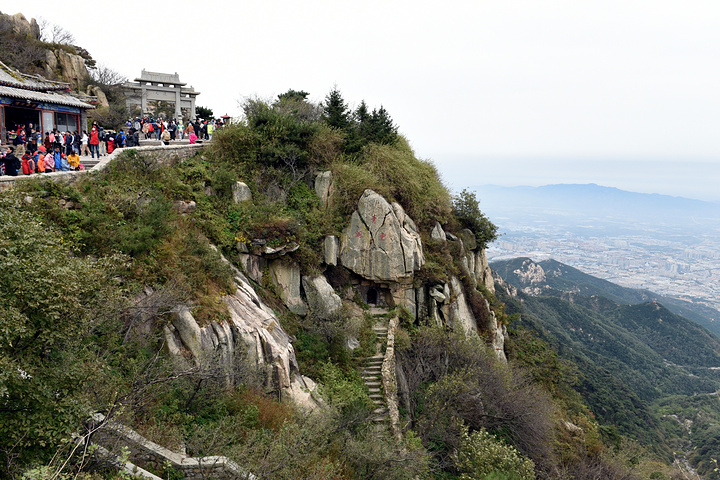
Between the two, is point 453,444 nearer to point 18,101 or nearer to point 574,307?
point 18,101

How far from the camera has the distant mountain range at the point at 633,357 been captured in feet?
136

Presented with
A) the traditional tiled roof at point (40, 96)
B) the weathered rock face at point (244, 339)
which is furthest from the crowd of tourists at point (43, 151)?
the weathered rock face at point (244, 339)

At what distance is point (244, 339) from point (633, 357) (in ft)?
253

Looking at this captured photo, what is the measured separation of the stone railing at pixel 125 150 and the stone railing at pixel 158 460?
8.06 metres

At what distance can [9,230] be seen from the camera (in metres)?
6.89

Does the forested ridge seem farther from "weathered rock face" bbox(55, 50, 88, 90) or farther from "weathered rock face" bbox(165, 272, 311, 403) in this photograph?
"weathered rock face" bbox(55, 50, 88, 90)

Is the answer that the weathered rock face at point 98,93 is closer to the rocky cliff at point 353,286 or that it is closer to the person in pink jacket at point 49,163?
the person in pink jacket at point 49,163

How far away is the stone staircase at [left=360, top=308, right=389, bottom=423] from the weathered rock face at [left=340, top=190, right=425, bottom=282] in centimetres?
265

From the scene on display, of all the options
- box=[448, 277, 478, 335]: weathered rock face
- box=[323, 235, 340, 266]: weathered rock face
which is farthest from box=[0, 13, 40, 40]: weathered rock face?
box=[448, 277, 478, 335]: weathered rock face

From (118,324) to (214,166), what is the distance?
37.5ft

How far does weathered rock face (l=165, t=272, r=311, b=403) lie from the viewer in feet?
36.3

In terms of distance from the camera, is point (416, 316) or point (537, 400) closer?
point (537, 400)

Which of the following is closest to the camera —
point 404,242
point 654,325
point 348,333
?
point 348,333

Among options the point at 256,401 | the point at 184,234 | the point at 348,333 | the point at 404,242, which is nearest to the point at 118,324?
the point at 256,401
